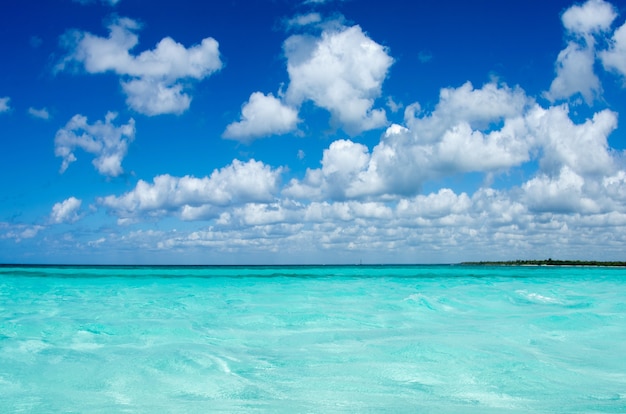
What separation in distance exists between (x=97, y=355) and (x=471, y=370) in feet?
22.2

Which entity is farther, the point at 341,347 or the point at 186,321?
the point at 186,321

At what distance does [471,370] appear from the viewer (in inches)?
320

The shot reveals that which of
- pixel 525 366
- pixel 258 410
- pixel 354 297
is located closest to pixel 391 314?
pixel 354 297

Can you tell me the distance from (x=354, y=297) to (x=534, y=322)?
826cm

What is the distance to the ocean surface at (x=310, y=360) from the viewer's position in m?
6.46

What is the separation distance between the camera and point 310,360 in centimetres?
890

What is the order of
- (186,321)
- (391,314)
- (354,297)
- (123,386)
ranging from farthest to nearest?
(354,297) → (391,314) → (186,321) → (123,386)

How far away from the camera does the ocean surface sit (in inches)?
254

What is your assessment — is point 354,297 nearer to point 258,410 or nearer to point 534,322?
point 534,322

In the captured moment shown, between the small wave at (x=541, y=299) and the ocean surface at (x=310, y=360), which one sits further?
the small wave at (x=541, y=299)

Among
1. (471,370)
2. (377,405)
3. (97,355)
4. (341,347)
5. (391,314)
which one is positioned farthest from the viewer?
(391,314)

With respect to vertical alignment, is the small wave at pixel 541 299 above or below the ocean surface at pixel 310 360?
below

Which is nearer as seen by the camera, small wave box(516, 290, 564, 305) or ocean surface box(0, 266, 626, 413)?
ocean surface box(0, 266, 626, 413)

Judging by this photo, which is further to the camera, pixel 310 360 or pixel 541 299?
pixel 541 299
